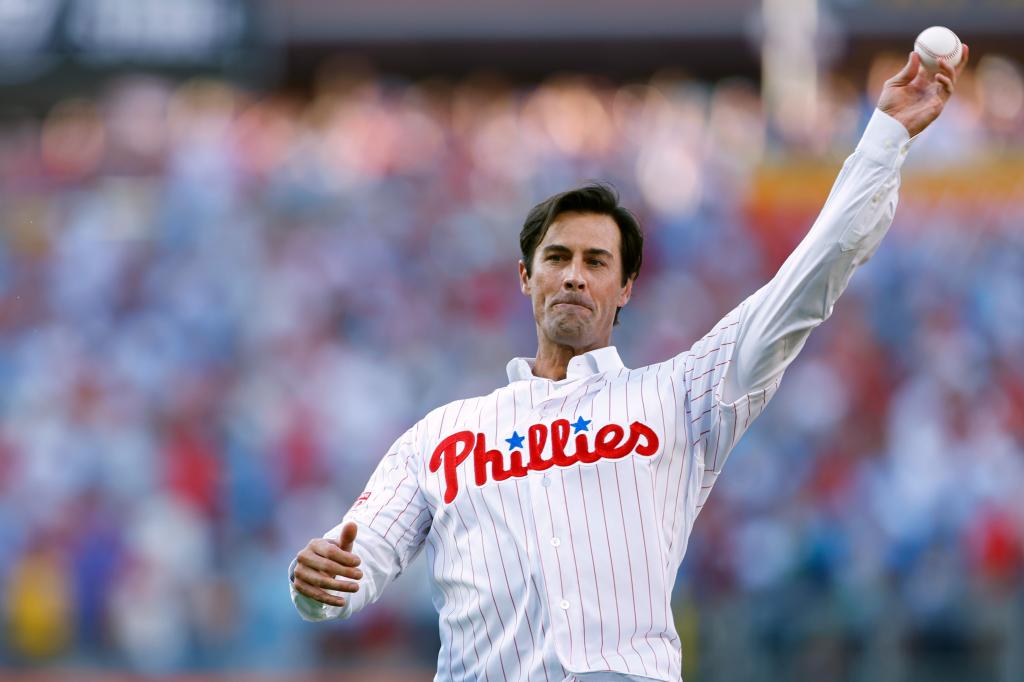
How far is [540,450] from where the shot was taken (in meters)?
3.61

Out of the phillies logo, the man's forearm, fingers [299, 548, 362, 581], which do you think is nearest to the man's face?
the phillies logo

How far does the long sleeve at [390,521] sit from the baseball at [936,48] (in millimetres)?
1436

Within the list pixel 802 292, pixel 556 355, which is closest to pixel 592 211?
pixel 556 355

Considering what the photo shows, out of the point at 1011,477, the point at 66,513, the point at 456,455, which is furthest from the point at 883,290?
the point at 456,455

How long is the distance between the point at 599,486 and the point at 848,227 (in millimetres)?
765

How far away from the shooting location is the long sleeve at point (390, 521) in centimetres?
370

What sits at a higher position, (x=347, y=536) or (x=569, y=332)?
(x=569, y=332)

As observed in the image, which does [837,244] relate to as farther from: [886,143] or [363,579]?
[363,579]

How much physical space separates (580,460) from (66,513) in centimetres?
765

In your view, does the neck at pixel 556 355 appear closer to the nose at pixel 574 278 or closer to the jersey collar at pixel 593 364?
the jersey collar at pixel 593 364

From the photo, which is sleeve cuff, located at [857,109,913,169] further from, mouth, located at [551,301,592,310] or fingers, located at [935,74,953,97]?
mouth, located at [551,301,592,310]

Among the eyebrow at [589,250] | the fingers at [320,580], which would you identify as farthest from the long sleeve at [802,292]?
the fingers at [320,580]

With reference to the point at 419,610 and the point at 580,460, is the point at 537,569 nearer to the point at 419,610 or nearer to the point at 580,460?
the point at 580,460

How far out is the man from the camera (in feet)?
10.9
